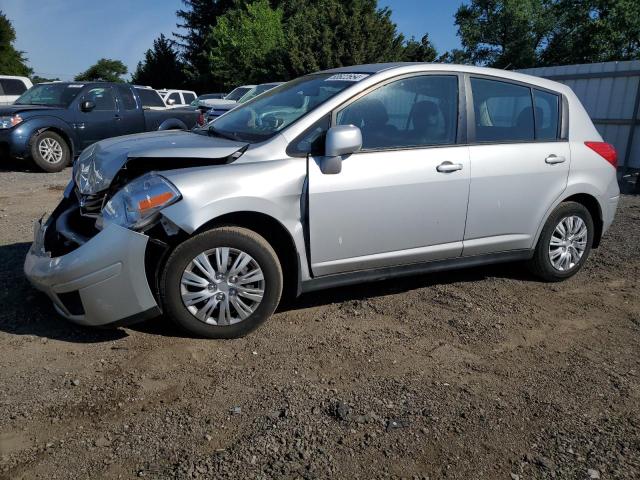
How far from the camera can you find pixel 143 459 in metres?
2.46

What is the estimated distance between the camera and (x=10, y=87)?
1653cm

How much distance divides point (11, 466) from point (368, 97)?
2962 millimetres

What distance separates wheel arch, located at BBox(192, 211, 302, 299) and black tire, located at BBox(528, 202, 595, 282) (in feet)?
7.39

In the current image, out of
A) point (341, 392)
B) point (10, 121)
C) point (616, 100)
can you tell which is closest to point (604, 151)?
point (341, 392)

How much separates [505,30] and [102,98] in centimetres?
4142

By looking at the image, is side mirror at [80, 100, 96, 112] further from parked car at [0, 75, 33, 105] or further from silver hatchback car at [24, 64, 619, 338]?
silver hatchback car at [24, 64, 619, 338]

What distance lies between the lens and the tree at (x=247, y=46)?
3775 cm

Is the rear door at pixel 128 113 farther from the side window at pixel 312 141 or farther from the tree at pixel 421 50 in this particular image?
the tree at pixel 421 50

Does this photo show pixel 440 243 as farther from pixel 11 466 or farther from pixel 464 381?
pixel 11 466

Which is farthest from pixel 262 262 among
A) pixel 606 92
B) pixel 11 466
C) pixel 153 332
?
pixel 606 92

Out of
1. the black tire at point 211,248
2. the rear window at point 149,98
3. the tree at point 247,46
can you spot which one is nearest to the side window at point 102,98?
the rear window at point 149,98

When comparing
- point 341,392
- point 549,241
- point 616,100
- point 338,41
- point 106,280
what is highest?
point 338,41

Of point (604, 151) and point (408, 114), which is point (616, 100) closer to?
point (604, 151)

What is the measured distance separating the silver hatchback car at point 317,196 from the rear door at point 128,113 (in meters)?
8.18
